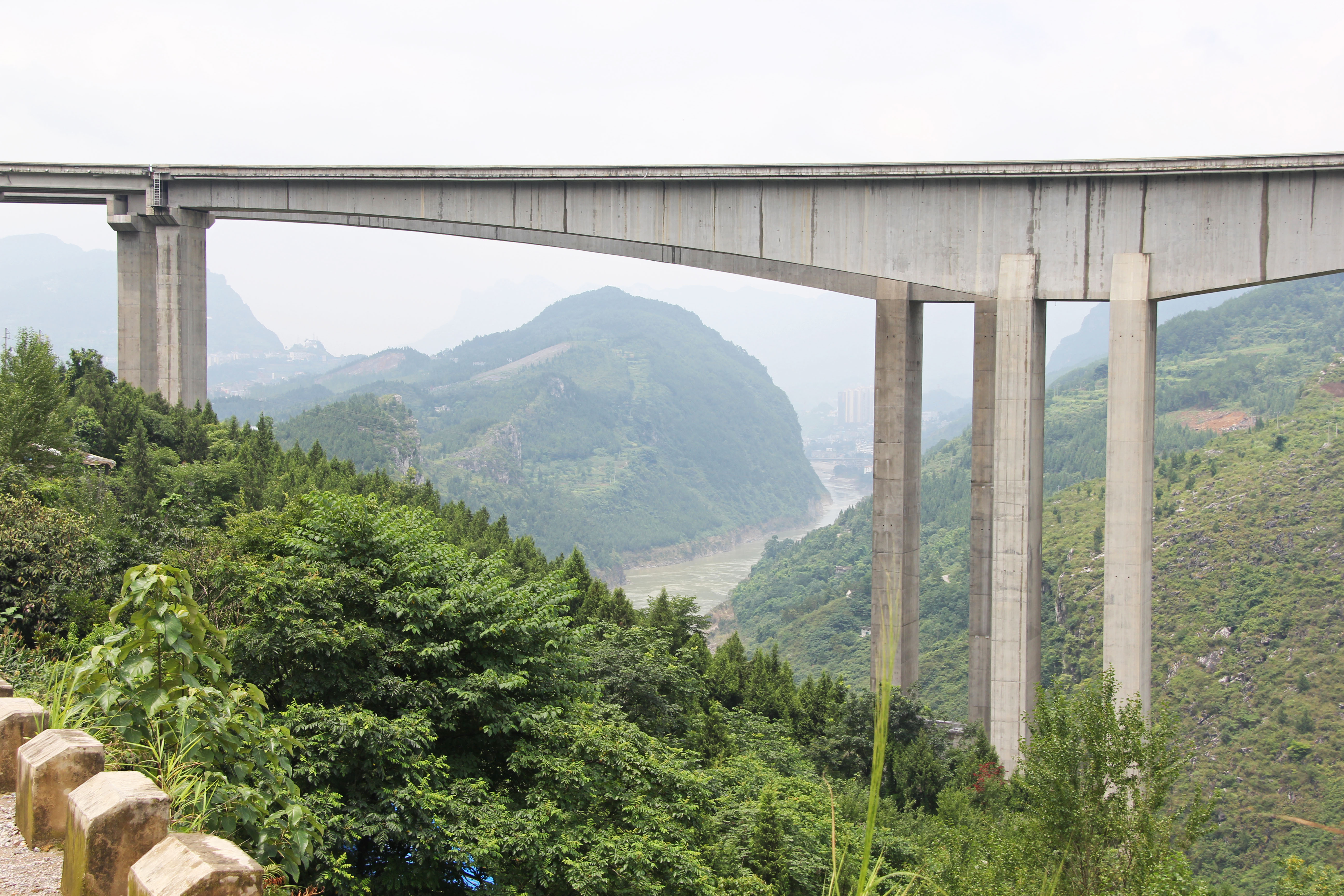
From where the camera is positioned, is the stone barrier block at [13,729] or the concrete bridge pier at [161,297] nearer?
the stone barrier block at [13,729]

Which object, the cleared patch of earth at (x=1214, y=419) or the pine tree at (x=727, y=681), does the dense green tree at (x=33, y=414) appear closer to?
the pine tree at (x=727, y=681)

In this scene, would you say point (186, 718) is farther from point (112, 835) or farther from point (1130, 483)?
point (1130, 483)

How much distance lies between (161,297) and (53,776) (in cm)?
3130

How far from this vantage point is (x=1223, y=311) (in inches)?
4688

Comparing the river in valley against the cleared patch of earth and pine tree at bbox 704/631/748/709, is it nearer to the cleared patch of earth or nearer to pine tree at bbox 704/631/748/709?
the cleared patch of earth

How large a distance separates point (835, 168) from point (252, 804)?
2040 cm

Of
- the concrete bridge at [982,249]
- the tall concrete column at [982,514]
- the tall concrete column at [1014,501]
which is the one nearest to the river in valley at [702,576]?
the tall concrete column at [982,514]

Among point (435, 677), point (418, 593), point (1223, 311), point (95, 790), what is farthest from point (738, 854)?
point (1223, 311)

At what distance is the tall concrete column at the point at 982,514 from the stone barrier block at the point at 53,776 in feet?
70.6

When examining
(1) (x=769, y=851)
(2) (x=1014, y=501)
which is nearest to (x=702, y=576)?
(2) (x=1014, y=501)

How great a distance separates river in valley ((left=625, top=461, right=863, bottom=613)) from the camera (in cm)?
10838

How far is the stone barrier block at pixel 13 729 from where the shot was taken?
6410 mm

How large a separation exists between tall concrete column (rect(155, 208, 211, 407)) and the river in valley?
62965 mm

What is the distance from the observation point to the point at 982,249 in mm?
22375
